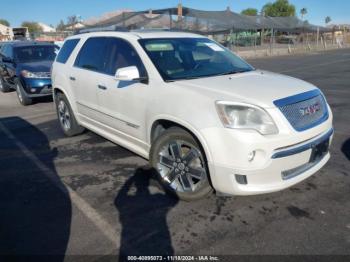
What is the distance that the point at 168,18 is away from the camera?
73.8 ft

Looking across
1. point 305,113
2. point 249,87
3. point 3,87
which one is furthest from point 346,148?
point 3,87

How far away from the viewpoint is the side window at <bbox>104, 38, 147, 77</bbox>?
410 centimetres

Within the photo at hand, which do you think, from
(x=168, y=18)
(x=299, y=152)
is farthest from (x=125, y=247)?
(x=168, y=18)

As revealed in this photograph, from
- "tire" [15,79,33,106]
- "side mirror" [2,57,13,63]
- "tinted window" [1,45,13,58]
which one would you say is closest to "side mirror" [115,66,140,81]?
"tire" [15,79,33,106]

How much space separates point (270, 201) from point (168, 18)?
818 inches

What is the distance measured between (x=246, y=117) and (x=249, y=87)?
48 centimetres

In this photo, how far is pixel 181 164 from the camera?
140 inches

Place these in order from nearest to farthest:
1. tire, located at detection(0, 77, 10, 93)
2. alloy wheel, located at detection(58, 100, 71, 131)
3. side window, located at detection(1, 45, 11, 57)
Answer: alloy wheel, located at detection(58, 100, 71, 131)
side window, located at detection(1, 45, 11, 57)
tire, located at detection(0, 77, 10, 93)

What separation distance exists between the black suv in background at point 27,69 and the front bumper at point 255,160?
7.30m

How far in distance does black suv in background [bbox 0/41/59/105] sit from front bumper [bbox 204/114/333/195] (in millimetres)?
7303

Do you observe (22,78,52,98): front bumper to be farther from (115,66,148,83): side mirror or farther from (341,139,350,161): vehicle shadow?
(341,139,350,161): vehicle shadow

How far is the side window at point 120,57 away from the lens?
410 cm

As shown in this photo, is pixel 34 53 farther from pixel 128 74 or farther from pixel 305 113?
pixel 305 113

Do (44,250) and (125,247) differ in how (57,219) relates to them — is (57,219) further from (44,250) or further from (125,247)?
(125,247)
